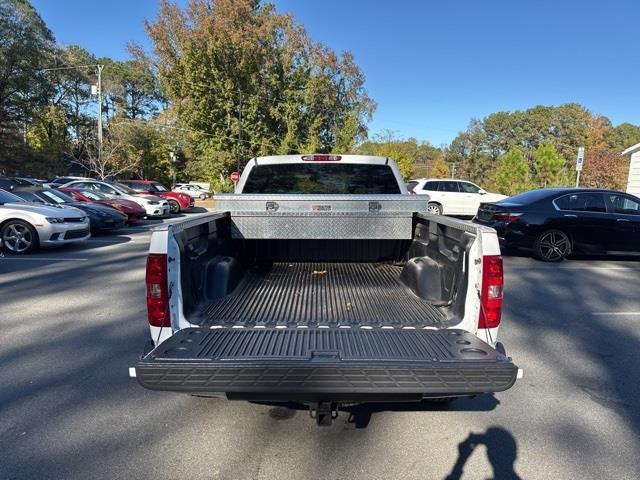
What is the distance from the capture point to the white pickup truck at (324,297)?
2.16m

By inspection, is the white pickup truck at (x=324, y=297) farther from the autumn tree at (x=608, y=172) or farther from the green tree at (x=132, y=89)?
the green tree at (x=132, y=89)

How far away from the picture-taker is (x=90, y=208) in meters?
13.3

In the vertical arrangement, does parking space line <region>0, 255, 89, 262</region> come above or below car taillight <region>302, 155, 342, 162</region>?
below

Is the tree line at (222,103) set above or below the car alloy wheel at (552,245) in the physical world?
above

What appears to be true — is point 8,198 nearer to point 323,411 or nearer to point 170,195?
point 323,411

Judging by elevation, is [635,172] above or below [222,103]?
below

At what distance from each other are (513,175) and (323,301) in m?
35.6

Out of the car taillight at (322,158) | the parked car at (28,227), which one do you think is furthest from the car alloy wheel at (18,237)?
the car taillight at (322,158)

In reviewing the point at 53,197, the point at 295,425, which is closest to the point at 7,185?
the point at 53,197

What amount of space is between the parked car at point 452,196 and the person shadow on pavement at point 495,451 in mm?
15460

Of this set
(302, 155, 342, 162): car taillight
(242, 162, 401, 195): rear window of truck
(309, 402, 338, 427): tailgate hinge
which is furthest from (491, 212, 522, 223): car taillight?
(309, 402, 338, 427): tailgate hinge

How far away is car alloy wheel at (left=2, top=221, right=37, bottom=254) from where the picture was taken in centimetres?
957

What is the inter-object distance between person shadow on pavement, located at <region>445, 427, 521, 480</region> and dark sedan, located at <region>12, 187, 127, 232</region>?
12413mm

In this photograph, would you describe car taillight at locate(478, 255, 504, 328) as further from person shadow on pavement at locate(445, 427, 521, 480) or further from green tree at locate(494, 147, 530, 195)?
green tree at locate(494, 147, 530, 195)
